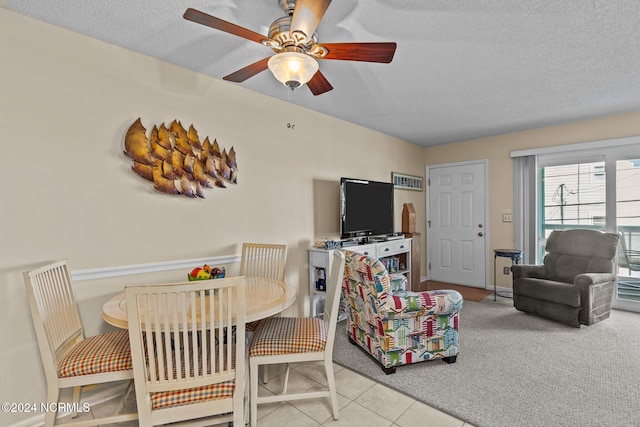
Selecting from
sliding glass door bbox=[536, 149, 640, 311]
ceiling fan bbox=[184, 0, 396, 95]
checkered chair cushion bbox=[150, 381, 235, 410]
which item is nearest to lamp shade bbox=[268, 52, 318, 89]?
ceiling fan bbox=[184, 0, 396, 95]

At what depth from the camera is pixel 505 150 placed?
4.79 m

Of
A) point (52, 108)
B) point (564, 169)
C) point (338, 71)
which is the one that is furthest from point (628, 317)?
point (52, 108)

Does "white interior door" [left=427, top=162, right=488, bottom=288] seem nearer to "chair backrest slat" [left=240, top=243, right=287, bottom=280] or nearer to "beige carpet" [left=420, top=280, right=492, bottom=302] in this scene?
"beige carpet" [left=420, top=280, right=492, bottom=302]

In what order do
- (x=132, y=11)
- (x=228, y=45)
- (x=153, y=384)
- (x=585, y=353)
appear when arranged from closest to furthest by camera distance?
(x=153, y=384)
(x=132, y=11)
(x=228, y=45)
(x=585, y=353)

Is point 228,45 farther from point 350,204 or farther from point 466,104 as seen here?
point 466,104

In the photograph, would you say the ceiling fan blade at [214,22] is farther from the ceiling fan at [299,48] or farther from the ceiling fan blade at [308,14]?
the ceiling fan blade at [308,14]

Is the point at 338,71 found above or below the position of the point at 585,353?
above

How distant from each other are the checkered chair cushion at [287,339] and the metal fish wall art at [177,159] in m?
1.30

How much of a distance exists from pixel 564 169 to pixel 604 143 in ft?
1.70

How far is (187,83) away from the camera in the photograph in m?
2.63

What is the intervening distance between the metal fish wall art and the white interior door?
155 inches

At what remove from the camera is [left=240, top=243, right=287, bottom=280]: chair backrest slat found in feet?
9.14

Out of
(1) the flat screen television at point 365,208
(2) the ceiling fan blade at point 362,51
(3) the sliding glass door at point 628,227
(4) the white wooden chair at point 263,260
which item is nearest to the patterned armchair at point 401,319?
(4) the white wooden chair at point 263,260

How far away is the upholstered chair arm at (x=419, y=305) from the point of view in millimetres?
2400
